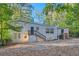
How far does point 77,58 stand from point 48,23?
582mm

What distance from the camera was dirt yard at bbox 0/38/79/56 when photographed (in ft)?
16.8

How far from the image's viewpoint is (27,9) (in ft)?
16.9

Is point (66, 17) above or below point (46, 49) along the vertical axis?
above

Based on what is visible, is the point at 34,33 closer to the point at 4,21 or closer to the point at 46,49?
the point at 46,49

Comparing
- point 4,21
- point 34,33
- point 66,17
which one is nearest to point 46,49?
point 34,33

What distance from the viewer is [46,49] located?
16.9ft

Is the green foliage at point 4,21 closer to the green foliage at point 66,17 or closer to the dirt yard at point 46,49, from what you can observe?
the dirt yard at point 46,49

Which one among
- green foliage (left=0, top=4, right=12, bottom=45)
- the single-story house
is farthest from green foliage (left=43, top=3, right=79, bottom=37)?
green foliage (left=0, top=4, right=12, bottom=45)

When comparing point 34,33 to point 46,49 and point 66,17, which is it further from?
point 66,17

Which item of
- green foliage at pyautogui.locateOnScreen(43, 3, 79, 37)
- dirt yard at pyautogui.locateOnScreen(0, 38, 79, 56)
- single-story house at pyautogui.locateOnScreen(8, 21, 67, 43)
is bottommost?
dirt yard at pyautogui.locateOnScreen(0, 38, 79, 56)

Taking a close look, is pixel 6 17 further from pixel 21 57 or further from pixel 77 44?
pixel 77 44

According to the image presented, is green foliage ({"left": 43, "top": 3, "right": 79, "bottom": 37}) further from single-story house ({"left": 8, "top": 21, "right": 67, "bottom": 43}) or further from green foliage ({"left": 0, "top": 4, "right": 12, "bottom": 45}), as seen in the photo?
green foliage ({"left": 0, "top": 4, "right": 12, "bottom": 45})

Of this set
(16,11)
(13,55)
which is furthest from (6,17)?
(13,55)

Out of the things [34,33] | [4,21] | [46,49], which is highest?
[4,21]
